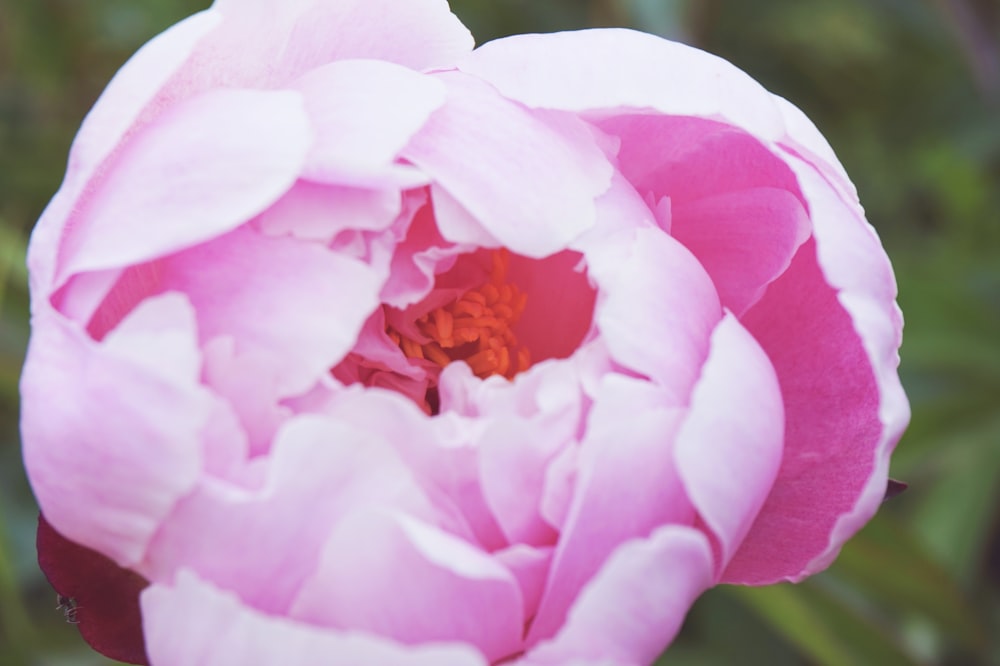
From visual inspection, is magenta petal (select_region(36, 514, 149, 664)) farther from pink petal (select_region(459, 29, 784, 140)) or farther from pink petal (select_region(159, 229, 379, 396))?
pink petal (select_region(459, 29, 784, 140))

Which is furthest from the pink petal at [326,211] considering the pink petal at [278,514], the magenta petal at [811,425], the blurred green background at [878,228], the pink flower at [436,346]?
the blurred green background at [878,228]

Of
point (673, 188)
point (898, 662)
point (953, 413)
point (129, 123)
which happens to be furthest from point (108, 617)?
point (953, 413)

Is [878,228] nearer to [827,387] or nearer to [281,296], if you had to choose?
[827,387]

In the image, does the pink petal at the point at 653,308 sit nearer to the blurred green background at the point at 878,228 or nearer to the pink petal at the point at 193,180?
the pink petal at the point at 193,180

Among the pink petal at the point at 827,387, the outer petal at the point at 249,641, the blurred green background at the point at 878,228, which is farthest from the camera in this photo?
the blurred green background at the point at 878,228

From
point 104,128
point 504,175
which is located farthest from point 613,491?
point 104,128

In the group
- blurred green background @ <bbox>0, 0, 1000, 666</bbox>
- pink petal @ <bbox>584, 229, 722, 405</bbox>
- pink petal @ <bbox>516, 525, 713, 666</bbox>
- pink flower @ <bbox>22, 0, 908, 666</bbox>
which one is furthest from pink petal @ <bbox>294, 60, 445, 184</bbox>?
blurred green background @ <bbox>0, 0, 1000, 666</bbox>
